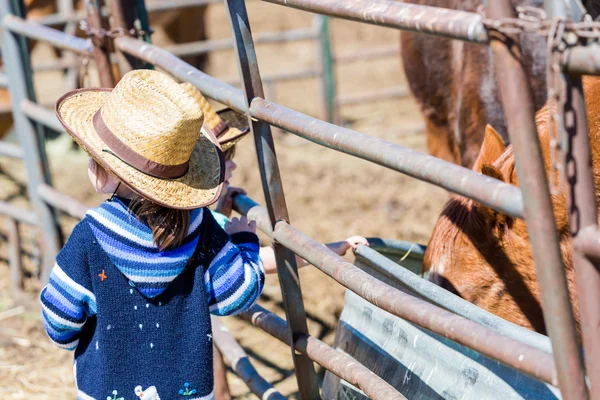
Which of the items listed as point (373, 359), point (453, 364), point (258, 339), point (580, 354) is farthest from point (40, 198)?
point (580, 354)

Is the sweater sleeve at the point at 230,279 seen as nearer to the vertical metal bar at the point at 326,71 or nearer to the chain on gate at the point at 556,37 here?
the chain on gate at the point at 556,37

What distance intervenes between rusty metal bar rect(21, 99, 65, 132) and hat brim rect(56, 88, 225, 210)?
4.22ft

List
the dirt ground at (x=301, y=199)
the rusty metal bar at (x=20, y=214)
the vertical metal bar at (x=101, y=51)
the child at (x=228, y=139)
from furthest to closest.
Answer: the rusty metal bar at (x=20, y=214) < the dirt ground at (x=301, y=199) < the vertical metal bar at (x=101, y=51) < the child at (x=228, y=139)

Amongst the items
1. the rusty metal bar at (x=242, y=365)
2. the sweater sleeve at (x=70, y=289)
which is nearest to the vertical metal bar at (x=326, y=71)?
the rusty metal bar at (x=242, y=365)

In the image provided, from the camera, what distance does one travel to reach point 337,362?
1725mm

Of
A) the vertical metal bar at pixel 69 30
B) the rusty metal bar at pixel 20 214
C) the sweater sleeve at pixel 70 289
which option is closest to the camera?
the sweater sleeve at pixel 70 289

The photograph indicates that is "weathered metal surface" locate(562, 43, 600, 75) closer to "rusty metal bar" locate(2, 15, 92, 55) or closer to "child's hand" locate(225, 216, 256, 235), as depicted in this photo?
"child's hand" locate(225, 216, 256, 235)

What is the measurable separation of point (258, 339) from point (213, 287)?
1.72 m

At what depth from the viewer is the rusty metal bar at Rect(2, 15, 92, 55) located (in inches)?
110

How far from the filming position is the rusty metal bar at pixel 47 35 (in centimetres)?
280

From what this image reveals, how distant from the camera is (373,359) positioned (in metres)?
1.75

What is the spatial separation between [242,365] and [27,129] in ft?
5.46

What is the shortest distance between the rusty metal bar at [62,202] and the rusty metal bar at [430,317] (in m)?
1.40

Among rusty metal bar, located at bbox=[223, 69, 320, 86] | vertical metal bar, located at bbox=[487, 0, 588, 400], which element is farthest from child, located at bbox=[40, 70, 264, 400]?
rusty metal bar, located at bbox=[223, 69, 320, 86]
